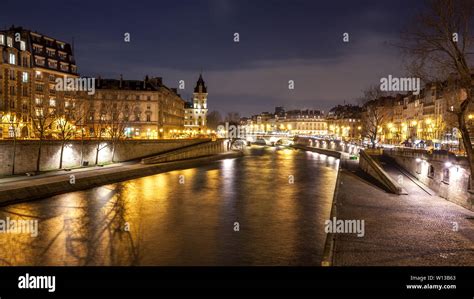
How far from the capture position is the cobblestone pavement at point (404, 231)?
618 inches

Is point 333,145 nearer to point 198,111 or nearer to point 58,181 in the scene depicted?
point 198,111

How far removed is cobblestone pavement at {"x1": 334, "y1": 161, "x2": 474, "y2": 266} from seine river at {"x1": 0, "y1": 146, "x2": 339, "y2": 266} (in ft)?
5.76

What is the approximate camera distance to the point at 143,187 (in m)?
40.9

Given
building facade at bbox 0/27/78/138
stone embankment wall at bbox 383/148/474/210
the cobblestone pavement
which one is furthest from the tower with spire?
the cobblestone pavement

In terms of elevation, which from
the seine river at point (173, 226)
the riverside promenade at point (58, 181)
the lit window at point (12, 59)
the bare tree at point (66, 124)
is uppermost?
the lit window at point (12, 59)

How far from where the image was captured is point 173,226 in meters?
24.0

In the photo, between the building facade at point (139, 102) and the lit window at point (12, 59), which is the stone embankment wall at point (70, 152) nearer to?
the lit window at point (12, 59)

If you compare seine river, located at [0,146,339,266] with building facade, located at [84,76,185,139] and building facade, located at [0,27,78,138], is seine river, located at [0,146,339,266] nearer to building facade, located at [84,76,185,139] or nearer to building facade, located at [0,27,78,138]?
building facade, located at [0,27,78,138]

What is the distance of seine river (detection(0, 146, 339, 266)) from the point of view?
17.6 meters

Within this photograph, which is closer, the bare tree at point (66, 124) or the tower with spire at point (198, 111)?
the bare tree at point (66, 124)

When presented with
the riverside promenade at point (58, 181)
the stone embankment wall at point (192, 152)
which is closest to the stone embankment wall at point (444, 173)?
the riverside promenade at point (58, 181)

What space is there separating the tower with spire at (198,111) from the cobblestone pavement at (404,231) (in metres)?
120

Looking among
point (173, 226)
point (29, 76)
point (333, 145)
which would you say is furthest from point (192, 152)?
point (173, 226)

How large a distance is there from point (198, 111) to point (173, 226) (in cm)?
13204
